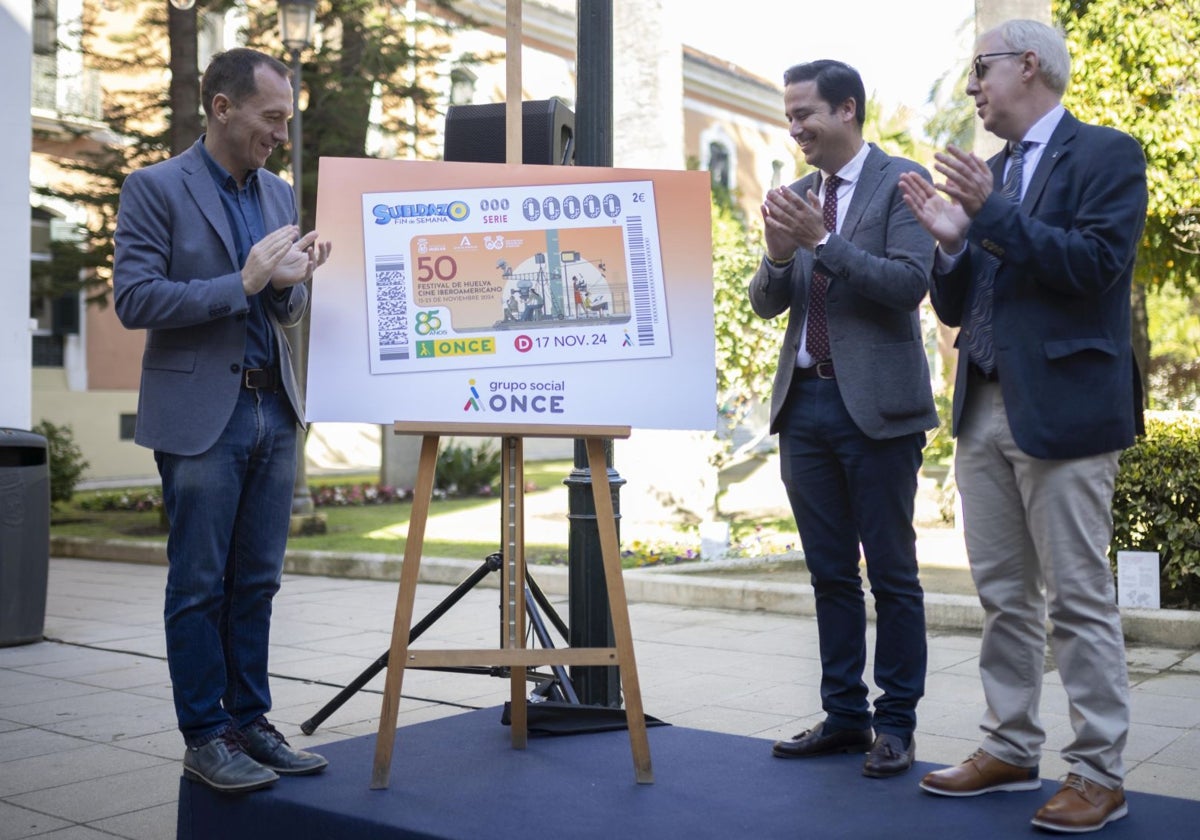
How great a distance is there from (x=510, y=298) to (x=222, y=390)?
0.92 meters

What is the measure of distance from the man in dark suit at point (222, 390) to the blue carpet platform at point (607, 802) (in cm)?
16

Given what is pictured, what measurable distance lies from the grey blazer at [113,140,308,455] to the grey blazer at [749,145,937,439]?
5.46 feet

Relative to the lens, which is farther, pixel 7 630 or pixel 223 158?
pixel 7 630

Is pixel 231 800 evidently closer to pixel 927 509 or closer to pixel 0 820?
pixel 0 820

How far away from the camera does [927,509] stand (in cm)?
1266

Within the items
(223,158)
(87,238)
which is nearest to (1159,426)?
(223,158)

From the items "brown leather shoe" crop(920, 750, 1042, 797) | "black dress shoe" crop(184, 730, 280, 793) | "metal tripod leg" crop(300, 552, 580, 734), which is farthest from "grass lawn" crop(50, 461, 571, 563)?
"brown leather shoe" crop(920, 750, 1042, 797)

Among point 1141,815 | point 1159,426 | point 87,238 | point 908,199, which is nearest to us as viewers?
point 1141,815

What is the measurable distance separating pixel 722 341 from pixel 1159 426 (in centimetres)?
472

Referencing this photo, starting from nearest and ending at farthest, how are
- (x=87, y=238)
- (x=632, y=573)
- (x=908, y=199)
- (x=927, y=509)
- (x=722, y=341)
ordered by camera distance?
(x=908, y=199) < (x=632, y=573) < (x=722, y=341) < (x=927, y=509) < (x=87, y=238)

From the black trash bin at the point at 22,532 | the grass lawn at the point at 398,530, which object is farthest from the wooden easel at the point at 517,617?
the grass lawn at the point at 398,530

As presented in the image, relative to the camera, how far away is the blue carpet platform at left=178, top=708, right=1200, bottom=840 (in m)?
3.31

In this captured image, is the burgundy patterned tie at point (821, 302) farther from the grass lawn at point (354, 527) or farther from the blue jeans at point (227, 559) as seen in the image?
the grass lawn at point (354, 527)

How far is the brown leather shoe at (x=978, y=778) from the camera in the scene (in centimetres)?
358
